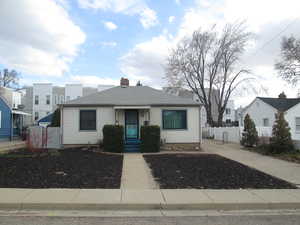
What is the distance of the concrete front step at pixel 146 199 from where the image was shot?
540 cm

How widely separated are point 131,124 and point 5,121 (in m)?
13.9

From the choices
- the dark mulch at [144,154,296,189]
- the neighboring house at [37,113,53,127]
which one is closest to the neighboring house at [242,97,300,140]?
the dark mulch at [144,154,296,189]

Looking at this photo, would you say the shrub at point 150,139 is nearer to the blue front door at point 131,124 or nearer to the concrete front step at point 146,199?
the blue front door at point 131,124

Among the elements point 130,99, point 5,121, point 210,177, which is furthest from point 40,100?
point 210,177

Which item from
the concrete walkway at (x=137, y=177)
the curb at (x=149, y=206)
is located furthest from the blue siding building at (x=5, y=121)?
the curb at (x=149, y=206)

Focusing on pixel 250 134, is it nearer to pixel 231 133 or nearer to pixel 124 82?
pixel 231 133

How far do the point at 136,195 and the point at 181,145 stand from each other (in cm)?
1008

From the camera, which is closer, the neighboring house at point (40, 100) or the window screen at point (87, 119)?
the window screen at point (87, 119)

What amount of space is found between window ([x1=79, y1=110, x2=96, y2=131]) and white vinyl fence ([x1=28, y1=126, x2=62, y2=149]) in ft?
5.41

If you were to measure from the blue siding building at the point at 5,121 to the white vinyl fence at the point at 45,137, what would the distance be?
8.75 metres

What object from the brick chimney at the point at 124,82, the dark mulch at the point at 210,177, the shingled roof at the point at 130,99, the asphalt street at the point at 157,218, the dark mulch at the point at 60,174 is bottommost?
the asphalt street at the point at 157,218

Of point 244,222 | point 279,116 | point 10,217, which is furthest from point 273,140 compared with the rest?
point 10,217

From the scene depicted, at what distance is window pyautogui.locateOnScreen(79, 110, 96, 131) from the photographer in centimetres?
1574

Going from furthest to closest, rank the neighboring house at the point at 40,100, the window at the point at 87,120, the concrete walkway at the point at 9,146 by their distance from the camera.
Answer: the neighboring house at the point at 40,100 → the window at the point at 87,120 → the concrete walkway at the point at 9,146
